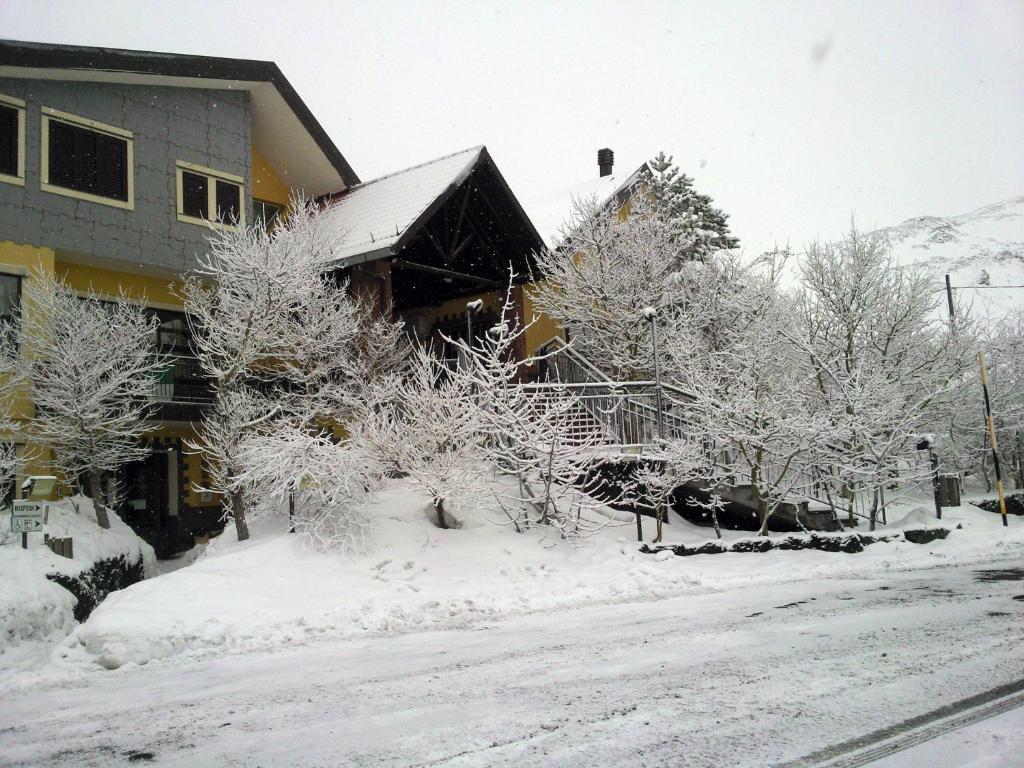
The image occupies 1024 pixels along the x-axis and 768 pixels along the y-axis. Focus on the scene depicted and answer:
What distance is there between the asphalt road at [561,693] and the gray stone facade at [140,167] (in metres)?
11.1

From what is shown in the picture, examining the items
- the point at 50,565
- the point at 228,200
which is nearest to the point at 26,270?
the point at 228,200

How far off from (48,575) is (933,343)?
22016 millimetres

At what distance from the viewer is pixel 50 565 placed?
35.3 ft

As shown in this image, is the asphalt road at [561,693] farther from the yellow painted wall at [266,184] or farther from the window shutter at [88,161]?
the yellow painted wall at [266,184]

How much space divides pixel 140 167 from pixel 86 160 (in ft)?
3.63

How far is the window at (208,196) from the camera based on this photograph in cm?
1736

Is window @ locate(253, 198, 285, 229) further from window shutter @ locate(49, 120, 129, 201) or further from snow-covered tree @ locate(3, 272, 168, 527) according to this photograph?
snow-covered tree @ locate(3, 272, 168, 527)

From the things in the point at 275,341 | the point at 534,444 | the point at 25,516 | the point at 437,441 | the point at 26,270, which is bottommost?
the point at 25,516

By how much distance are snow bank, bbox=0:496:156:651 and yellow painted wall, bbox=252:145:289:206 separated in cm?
977

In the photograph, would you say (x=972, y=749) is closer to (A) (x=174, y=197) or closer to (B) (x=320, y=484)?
(B) (x=320, y=484)

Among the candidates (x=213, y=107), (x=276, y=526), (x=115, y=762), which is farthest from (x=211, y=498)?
(x=115, y=762)

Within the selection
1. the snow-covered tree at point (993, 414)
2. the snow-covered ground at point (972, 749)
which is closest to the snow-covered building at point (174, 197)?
the snow-covered ground at point (972, 749)

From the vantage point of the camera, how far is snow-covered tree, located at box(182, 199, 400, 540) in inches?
513

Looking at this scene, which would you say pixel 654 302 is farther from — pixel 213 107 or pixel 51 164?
pixel 51 164
